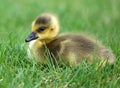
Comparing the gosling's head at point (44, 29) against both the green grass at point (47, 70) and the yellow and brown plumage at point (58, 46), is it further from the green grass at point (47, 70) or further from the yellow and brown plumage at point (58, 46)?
the green grass at point (47, 70)

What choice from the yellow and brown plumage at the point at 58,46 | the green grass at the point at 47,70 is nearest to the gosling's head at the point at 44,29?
the yellow and brown plumage at the point at 58,46

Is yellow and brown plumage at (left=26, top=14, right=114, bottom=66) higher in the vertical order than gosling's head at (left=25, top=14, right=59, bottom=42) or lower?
lower

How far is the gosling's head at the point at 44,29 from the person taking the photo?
445cm

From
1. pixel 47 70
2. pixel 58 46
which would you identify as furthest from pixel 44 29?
pixel 47 70

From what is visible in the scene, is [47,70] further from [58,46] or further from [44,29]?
[44,29]

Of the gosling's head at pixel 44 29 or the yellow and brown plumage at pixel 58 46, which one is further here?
the gosling's head at pixel 44 29

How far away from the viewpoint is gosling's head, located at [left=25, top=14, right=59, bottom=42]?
445 centimetres

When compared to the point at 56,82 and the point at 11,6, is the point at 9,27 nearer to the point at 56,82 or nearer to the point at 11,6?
the point at 11,6

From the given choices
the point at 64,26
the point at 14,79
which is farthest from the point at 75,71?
the point at 64,26

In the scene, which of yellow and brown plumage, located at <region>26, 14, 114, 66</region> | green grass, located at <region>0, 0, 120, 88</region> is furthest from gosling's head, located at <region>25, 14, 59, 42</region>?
green grass, located at <region>0, 0, 120, 88</region>

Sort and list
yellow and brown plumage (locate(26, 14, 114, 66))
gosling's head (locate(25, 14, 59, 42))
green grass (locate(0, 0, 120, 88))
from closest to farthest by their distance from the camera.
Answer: green grass (locate(0, 0, 120, 88)), yellow and brown plumage (locate(26, 14, 114, 66)), gosling's head (locate(25, 14, 59, 42))

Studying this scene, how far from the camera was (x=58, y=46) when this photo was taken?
4305mm

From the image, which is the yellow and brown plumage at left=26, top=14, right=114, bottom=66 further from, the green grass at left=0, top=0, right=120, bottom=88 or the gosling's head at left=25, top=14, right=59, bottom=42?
the green grass at left=0, top=0, right=120, bottom=88

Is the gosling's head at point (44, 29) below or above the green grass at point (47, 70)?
above
